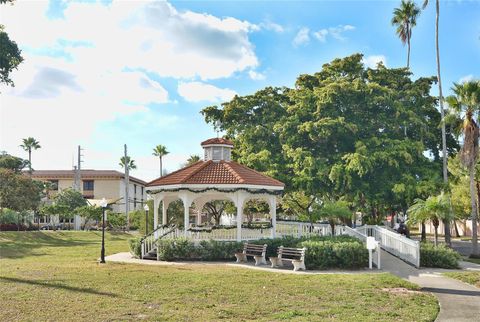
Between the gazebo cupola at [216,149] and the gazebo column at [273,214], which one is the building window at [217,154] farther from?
the gazebo column at [273,214]

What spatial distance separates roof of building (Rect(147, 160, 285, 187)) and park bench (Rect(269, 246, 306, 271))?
475cm

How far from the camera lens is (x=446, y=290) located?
14.2 m

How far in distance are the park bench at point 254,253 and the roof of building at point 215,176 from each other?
3387 mm

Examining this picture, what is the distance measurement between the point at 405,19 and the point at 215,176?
93.3ft

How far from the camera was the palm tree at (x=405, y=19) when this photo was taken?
41.3 metres

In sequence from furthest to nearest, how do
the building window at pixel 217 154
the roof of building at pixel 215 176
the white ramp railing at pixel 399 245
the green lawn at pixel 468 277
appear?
the building window at pixel 217 154, the roof of building at pixel 215 176, the white ramp railing at pixel 399 245, the green lawn at pixel 468 277

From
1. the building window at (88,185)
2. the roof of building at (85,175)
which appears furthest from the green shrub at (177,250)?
the building window at (88,185)

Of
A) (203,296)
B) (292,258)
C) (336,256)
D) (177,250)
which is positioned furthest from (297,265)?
(203,296)

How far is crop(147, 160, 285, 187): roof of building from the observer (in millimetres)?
23531

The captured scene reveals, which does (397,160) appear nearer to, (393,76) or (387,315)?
(393,76)

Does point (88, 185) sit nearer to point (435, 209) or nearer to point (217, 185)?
point (217, 185)

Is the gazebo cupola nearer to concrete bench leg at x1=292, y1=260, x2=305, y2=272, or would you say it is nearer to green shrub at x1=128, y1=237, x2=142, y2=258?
green shrub at x1=128, y1=237, x2=142, y2=258

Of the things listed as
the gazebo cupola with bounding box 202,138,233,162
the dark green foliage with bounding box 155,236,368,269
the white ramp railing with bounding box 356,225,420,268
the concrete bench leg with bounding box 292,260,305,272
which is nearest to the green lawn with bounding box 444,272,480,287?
the white ramp railing with bounding box 356,225,420,268

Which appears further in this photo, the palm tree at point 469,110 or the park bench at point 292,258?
the palm tree at point 469,110
